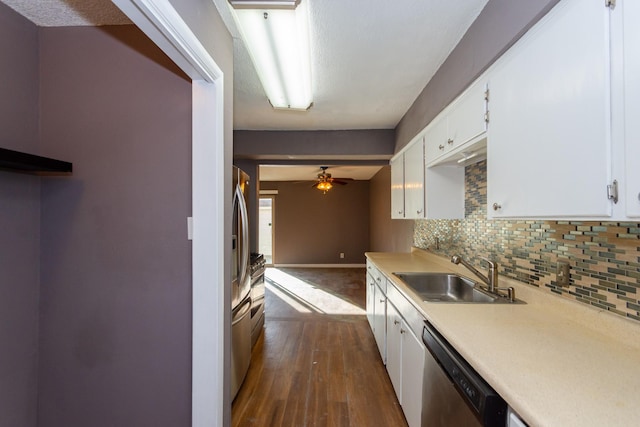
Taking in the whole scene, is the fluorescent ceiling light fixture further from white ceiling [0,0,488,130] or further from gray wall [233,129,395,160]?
gray wall [233,129,395,160]

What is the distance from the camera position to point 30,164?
117 cm

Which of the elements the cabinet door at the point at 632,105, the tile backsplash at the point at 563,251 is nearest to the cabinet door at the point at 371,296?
the tile backsplash at the point at 563,251

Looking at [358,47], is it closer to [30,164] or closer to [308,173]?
[30,164]

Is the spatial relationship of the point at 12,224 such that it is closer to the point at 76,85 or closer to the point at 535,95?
the point at 76,85

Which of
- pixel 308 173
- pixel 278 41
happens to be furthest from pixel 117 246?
pixel 308 173

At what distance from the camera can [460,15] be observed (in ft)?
4.83

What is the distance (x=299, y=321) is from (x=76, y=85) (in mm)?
3154

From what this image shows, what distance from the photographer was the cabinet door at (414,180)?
241 cm

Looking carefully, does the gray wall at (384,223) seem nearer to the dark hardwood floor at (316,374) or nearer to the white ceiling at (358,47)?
the dark hardwood floor at (316,374)

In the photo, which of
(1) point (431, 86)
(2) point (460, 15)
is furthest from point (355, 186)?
(2) point (460, 15)

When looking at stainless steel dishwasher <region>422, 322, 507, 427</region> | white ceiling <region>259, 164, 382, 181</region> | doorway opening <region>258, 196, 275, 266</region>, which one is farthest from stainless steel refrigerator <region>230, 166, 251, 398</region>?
doorway opening <region>258, 196, 275, 266</region>

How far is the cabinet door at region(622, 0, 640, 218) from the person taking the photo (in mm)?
723

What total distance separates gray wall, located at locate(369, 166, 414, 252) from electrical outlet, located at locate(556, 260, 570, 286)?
2411 millimetres

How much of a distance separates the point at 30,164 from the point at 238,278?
125 cm
